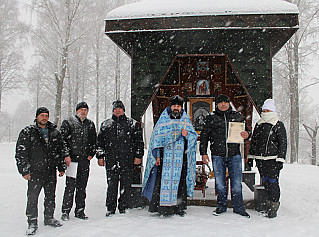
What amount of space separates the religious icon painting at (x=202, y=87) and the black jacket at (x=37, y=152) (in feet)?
13.3

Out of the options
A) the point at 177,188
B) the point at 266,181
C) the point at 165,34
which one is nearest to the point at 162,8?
the point at 165,34

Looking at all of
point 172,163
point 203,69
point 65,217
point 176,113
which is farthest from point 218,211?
point 203,69

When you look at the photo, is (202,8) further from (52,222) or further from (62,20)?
(62,20)

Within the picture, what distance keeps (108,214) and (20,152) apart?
5.55 feet

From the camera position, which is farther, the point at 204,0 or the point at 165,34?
the point at 165,34

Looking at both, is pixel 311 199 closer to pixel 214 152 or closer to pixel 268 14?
pixel 214 152

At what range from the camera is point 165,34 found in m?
5.25

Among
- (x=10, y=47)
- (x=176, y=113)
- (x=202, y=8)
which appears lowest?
(x=176, y=113)

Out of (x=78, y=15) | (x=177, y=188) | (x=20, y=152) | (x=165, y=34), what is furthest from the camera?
(x=78, y=15)

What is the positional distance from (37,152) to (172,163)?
80.3 inches

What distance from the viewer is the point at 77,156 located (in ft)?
14.0

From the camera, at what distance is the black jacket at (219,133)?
14.5 ft

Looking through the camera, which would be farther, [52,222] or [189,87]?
[189,87]

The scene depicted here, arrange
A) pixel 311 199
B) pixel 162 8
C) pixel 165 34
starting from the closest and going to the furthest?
1. pixel 162 8
2. pixel 165 34
3. pixel 311 199
